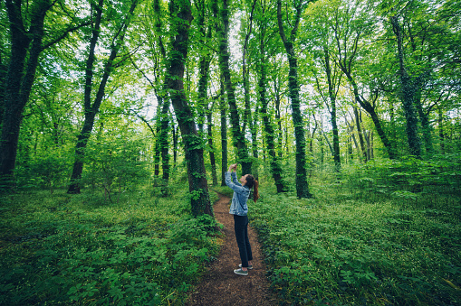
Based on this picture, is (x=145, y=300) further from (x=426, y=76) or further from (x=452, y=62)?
(x=426, y=76)

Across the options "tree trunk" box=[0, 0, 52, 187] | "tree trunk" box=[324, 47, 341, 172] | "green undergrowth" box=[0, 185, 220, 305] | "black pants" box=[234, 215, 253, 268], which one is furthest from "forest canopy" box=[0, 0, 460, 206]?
"black pants" box=[234, 215, 253, 268]

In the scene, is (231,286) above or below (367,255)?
below

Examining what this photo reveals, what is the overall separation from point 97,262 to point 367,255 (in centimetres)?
567

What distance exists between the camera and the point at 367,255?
3.37 metres

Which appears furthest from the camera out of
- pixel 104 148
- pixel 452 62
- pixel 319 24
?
pixel 319 24

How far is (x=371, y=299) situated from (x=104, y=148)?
10.7 meters

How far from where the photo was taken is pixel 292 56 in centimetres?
895

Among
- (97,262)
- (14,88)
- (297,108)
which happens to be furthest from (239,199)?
(14,88)

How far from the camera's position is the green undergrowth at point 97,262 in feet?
8.18

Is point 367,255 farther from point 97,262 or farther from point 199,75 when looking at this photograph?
point 199,75

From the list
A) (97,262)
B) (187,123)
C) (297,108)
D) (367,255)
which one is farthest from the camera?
(297,108)

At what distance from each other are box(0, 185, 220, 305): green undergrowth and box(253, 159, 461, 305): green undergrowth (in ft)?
6.63

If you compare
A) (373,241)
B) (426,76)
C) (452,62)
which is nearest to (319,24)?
(426,76)

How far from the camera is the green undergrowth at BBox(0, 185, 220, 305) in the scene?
2494mm
